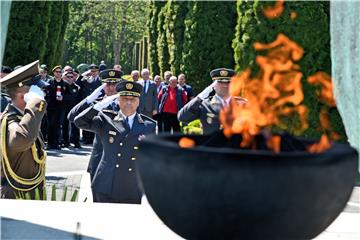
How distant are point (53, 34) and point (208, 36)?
485 cm

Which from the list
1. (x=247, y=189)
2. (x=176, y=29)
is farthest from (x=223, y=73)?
(x=176, y=29)

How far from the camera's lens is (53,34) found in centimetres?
1862

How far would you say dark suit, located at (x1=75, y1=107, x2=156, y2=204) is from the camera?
5.28 meters

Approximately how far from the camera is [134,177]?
17.4 ft

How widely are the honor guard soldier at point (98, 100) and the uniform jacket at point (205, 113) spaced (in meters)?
0.88

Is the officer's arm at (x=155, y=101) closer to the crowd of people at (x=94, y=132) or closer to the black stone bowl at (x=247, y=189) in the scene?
the crowd of people at (x=94, y=132)

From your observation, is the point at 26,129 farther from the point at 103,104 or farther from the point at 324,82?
the point at 324,82

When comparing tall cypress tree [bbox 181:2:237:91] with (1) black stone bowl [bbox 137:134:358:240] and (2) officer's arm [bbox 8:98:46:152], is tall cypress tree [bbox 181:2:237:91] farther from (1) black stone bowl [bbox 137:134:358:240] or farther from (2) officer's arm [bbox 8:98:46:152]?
(1) black stone bowl [bbox 137:134:358:240]

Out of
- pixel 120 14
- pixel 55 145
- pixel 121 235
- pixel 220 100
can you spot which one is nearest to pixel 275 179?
pixel 121 235

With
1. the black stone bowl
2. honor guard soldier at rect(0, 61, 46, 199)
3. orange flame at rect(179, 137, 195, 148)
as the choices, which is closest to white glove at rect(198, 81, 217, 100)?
honor guard soldier at rect(0, 61, 46, 199)

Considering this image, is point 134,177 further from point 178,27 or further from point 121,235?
point 178,27

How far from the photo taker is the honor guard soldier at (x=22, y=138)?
4730 millimetres

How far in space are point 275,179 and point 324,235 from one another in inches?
63.8

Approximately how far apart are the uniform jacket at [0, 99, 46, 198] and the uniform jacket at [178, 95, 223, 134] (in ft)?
8.58
